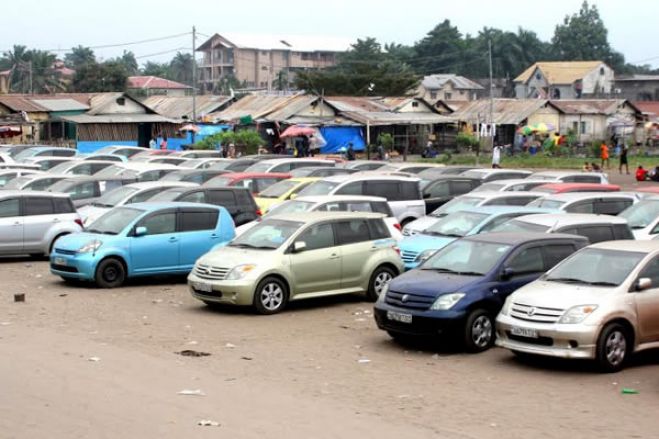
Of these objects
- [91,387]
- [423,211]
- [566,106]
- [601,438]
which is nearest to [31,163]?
[423,211]

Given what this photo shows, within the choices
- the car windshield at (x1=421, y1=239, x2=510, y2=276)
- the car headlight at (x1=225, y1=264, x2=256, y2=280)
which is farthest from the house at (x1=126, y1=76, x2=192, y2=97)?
the car windshield at (x1=421, y1=239, x2=510, y2=276)

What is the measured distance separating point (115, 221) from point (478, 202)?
8073mm

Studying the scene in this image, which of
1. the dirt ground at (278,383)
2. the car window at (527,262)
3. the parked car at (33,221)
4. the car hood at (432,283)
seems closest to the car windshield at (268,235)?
the dirt ground at (278,383)

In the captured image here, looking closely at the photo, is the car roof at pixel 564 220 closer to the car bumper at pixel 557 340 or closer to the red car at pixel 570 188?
the car bumper at pixel 557 340

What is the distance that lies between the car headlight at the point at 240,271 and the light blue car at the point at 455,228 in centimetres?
392

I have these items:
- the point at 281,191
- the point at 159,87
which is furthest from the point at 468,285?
the point at 159,87

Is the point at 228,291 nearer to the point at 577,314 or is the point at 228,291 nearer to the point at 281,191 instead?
the point at 577,314

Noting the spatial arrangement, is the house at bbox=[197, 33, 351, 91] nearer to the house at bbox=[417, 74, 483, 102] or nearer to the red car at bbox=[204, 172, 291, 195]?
the house at bbox=[417, 74, 483, 102]

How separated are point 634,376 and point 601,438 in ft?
10.3

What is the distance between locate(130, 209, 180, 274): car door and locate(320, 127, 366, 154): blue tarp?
138 feet

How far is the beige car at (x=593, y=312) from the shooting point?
489 inches

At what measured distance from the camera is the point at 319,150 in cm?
6184

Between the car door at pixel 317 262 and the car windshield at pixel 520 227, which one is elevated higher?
the car windshield at pixel 520 227

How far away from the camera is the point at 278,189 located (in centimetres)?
2747
